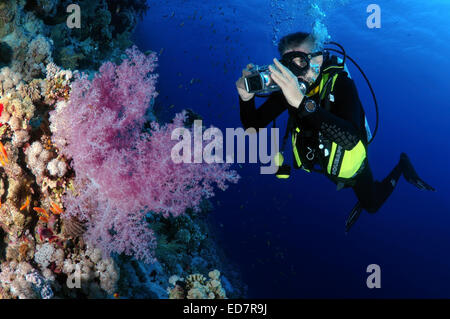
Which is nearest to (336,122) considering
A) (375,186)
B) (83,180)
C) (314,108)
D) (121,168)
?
(314,108)

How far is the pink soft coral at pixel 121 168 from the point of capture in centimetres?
277

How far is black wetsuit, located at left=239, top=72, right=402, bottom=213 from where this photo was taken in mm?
2211

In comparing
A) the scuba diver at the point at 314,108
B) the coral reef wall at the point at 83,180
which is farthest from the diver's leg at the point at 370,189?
the coral reef wall at the point at 83,180

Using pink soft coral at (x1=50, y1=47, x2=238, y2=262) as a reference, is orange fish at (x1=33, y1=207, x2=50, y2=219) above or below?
below

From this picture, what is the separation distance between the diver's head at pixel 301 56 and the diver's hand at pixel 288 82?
17.8 inches

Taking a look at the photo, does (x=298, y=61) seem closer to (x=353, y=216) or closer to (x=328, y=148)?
(x=328, y=148)

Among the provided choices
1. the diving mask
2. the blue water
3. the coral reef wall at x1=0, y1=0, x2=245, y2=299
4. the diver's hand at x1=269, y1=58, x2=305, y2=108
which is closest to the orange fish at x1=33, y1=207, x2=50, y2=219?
the coral reef wall at x1=0, y1=0, x2=245, y2=299

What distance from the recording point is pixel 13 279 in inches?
108

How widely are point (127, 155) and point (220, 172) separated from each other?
1117 millimetres

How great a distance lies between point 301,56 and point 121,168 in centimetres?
221

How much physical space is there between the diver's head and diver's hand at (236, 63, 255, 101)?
0.37 meters

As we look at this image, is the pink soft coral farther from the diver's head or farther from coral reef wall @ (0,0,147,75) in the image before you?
coral reef wall @ (0,0,147,75)

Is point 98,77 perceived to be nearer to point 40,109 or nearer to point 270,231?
point 40,109

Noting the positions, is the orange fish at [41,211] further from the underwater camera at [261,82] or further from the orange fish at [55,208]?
the underwater camera at [261,82]
